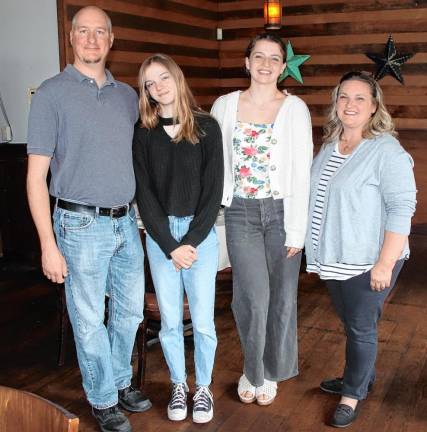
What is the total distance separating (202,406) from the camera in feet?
9.04

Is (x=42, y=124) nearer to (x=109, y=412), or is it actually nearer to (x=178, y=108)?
(x=178, y=108)

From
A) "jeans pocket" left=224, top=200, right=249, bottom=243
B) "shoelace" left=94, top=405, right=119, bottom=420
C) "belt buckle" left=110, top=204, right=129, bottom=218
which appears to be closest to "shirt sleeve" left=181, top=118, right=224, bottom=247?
"jeans pocket" left=224, top=200, right=249, bottom=243

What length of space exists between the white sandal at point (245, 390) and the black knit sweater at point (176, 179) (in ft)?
2.69

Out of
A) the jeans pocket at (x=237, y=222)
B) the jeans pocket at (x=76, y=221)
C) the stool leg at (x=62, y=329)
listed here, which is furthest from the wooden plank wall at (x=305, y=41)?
the jeans pocket at (x=76, y=221)

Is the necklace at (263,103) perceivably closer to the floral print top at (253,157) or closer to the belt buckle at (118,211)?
the floral print top at (253,157)

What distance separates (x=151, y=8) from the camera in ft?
19.2

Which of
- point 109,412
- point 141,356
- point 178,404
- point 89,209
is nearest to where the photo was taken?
point 89,209

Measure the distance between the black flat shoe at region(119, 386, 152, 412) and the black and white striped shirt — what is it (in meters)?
0.99

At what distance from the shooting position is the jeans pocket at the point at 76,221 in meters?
2.44

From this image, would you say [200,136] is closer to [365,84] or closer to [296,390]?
[365,84]

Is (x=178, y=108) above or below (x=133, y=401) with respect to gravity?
above

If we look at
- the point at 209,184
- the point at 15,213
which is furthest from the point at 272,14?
the point at 209,184

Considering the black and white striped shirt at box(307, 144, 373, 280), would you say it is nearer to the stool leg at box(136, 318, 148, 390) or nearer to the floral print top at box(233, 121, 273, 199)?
the floral print top at box(233, 121, 273, 199)

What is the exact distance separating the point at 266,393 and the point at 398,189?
116 centimetres
